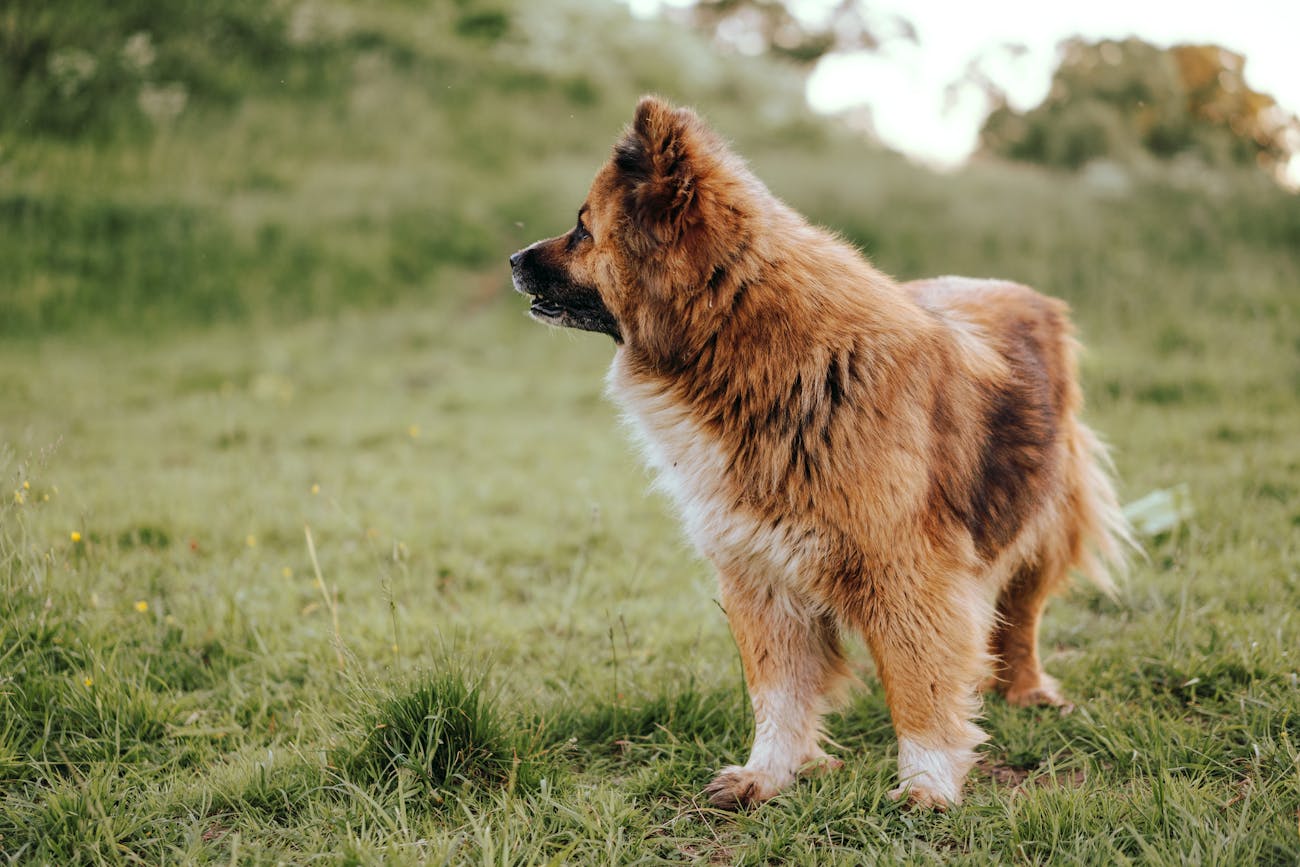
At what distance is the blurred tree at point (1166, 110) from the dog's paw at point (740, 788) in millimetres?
12715

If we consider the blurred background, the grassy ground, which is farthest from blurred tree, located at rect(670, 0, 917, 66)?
the grassy ground

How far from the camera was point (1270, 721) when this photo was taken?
2973 mm

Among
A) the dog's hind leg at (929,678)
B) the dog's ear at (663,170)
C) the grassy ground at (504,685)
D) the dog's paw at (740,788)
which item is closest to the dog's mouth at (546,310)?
the dog's ear at (663,170)

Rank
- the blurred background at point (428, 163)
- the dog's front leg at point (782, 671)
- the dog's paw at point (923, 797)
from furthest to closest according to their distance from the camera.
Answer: the blurred background at point (428, 163), the dog's front leg at point (782, 671), the dog's paw at point (923, 797)

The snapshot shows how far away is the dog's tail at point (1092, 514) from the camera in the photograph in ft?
12.1

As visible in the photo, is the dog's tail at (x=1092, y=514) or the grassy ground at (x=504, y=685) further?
the dog's tail at (x=1092, y=514)

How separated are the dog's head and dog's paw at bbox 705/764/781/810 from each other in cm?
131

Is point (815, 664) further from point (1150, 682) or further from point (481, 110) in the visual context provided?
point (481, 110)

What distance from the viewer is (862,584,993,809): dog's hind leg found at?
2.80 metres

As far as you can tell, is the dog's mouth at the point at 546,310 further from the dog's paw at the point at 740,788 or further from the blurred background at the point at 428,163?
the blurred background at the point at 428,163

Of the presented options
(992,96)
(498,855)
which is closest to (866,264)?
(498,855)

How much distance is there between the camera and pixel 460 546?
5152 mm

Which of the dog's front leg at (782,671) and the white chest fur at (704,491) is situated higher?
the white chest fur at (704,491)

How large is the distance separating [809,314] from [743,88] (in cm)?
1584
